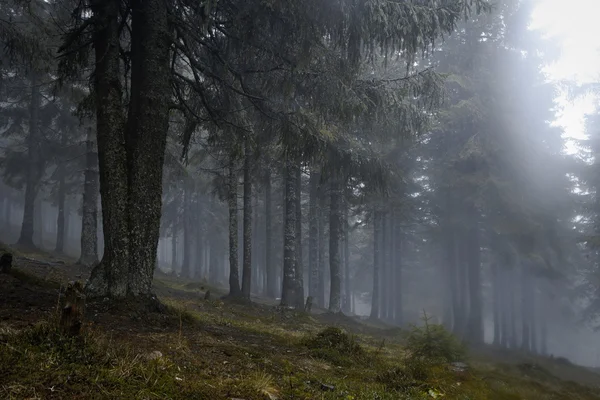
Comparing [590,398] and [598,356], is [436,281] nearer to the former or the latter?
[598,356]

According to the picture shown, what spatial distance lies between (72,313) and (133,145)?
405 centimetres

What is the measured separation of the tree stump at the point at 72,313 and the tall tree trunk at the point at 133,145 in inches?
123

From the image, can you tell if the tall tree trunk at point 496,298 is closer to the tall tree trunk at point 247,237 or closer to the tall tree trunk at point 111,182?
the tall tree trunk at point 247,237

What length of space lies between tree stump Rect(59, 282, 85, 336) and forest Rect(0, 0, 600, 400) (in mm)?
3105

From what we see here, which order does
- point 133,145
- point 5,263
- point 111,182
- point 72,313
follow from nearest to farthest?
point 72,313, point 111,182, point 133,145, point 5,263

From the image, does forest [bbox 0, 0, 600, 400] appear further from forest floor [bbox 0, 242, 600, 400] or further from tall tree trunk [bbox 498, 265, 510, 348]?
forest floor [bbox 0, 242, 600, 400]

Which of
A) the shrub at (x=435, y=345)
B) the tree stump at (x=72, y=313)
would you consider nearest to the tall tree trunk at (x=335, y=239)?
the shrub at (x=435, y=345)

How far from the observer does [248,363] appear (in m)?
4.75

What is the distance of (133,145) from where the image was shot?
23.0 feet

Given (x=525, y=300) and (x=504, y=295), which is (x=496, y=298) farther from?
(x=525, y=300)

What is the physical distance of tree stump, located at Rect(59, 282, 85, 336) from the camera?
3453 millimetres

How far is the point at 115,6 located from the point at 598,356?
52.8 m

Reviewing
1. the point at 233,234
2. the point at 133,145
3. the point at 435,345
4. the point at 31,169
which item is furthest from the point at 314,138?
the point at 31,169

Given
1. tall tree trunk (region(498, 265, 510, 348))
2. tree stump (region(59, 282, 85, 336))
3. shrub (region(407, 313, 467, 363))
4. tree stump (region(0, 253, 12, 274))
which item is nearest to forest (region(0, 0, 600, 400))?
tall tree trunk (region(498, 265, 510, 348))
